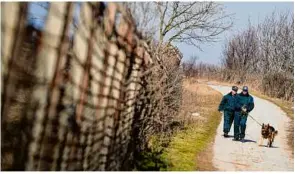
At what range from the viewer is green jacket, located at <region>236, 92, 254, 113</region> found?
571 inches

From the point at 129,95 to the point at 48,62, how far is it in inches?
140

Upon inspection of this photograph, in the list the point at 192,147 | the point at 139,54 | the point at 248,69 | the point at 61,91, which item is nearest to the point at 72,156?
the point at 61,91

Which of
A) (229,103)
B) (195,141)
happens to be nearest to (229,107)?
(229,103)

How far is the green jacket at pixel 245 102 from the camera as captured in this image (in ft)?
47.6

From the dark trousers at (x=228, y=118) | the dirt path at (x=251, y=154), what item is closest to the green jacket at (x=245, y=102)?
the dark trousers at (x=228, y=118)

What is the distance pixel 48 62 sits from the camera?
4.04 metres

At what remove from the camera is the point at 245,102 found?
1454 centimetres

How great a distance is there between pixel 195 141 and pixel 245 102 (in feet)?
6.57

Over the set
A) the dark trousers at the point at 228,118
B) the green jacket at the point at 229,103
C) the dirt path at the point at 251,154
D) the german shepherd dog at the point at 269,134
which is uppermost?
the green jacket at the point at 229,103

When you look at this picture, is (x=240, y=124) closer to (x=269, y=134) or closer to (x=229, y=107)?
(x=229, y=107)

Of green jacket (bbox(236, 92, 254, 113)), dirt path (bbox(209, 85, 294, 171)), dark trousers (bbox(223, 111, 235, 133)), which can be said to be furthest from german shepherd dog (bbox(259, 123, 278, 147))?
→ dark trousers (bbox(223, 111, 235, 133))

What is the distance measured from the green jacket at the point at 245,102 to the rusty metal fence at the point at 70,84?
7.43 m

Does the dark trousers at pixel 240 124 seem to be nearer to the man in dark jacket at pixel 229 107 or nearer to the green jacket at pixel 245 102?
the green jacket at pixel 245 102

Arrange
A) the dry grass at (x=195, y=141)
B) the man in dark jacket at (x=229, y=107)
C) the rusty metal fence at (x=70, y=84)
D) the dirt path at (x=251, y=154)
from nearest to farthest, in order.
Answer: the rusty metal fence at (x=70, y=84)
the dry grass at (x=195, y=141)
the dirt path at (x=251, y=154)
the man in dark jacket at (x=229, y=107)
